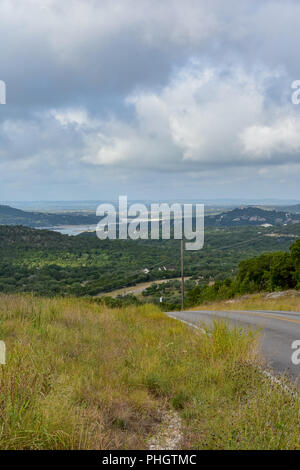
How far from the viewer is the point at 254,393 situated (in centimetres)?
449

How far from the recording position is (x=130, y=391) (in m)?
4.95

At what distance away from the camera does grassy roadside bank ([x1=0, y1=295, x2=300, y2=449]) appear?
3.41 meters

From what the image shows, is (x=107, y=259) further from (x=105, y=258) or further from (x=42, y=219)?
(x=42, y=219)

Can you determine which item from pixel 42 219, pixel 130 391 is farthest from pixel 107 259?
pixel 130 391

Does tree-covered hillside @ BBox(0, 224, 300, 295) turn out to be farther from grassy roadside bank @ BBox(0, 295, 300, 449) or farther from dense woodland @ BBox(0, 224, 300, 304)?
grassy roadside bank @ BBox(0, 295, 300, 449)

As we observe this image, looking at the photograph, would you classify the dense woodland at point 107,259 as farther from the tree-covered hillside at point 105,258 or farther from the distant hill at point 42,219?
the distant hill at point 42,219

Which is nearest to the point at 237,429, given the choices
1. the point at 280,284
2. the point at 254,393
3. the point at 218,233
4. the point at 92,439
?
the point at 254,393

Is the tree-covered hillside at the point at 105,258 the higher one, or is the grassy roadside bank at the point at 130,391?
the grassy roadside bank at the point at 130,391

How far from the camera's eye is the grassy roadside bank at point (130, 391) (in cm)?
341

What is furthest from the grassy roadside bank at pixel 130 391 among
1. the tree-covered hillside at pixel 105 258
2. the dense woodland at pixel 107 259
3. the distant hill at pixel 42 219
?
the distant hill at pixel 42 219

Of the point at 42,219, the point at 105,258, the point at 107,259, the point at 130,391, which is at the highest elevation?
the point at 42,219

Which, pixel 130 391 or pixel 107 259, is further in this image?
pixel 107 259
